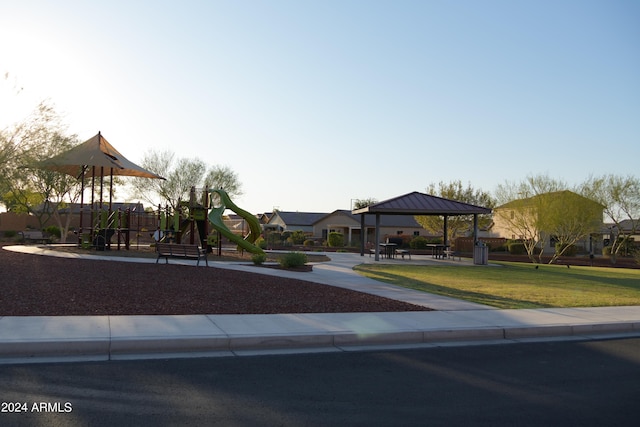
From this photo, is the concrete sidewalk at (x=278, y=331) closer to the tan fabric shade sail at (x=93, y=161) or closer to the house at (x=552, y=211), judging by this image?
the tan fabric shade sail at (x=93, y=161)

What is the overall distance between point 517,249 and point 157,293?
40.2 meters

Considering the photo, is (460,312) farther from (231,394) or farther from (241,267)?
(241,267)

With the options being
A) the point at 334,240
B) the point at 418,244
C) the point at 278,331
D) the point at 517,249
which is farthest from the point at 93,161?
the point at 517,249

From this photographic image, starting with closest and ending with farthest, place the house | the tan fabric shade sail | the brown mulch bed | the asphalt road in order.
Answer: the asphalt road
the brown mulch bed
the tan fabric shade sail
the house

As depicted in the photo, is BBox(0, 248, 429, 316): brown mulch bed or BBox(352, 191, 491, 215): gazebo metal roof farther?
BBox(352, 191, 491, 215): gazebo metal roof

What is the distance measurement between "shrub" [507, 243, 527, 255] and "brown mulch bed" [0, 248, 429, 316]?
3513 centimetres

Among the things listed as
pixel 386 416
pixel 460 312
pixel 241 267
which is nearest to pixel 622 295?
pixel 460 312

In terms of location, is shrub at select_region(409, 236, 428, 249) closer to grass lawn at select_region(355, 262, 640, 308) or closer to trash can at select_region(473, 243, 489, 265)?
trash can at select_region(473, 243, 489, 265)

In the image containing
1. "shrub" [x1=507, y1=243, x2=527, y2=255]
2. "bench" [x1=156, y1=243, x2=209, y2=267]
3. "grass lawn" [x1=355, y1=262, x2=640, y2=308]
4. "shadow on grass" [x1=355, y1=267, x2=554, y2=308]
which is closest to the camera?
"shadow on grass" [x1=355, y1=267, x2=554, y2=308]

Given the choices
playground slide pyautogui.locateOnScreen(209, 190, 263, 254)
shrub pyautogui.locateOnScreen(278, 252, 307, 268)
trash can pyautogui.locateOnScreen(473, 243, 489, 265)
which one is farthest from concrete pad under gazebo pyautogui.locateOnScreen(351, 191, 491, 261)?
shrub pyautogui.locateOnScreen(278, 252, 307, 268)

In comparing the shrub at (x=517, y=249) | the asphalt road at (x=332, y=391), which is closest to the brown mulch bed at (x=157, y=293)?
the asphalt road at (x=332, y=391)

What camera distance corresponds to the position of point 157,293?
1264cm

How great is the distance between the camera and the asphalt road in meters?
5.55

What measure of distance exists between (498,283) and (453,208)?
1163 cm
